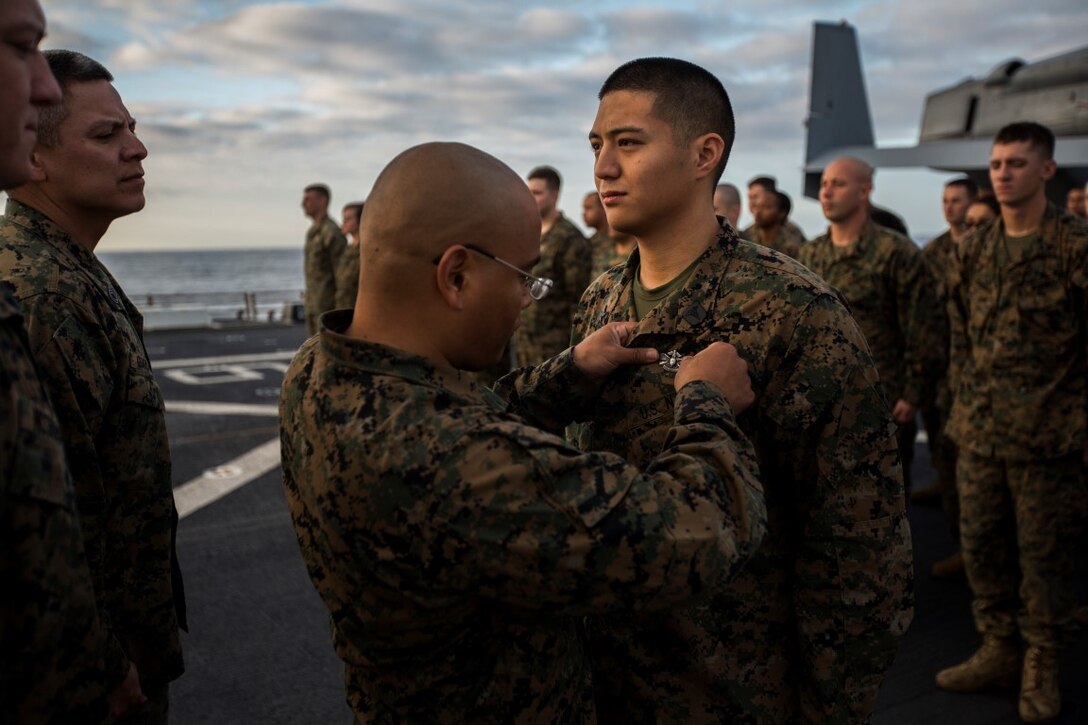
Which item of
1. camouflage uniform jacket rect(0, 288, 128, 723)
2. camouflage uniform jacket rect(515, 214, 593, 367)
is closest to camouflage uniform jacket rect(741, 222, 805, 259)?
camouflage uniform jacket rect(515, 214, 593, 367)

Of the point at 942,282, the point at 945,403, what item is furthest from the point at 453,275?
the point at 942,282

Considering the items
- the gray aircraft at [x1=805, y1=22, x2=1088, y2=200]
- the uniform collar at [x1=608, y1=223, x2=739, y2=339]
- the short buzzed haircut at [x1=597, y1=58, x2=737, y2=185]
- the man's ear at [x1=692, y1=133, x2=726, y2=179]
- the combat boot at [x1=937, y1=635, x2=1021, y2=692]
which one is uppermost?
the gray aircraft at [x1=805, y1=22, x2=1088, y2=200]

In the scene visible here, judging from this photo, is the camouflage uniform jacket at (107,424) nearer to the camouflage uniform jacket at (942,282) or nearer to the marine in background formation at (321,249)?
the camouflage uniform jacket at (942,282)

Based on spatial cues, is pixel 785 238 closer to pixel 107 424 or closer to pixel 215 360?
pixel 107 424

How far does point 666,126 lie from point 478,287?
0.79 meters

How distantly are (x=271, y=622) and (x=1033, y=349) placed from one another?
3.66 m

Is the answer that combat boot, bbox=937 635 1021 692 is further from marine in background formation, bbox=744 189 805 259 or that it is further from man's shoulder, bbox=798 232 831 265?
marine in background formation, bbox=744 189 805 259

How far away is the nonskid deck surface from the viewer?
3.35m

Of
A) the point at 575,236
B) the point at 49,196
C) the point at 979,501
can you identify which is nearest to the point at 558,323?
the point at 575,236

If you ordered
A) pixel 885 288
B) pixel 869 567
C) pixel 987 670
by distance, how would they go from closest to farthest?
pixel 869 567
pixel 987 670
pixel 885 288

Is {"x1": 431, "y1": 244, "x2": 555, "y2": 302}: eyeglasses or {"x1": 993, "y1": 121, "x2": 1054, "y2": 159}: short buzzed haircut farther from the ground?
{"x1": 993, "y1": 121, "x2": 1054, "y2": 159}: short buzzed haircut

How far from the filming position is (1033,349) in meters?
3.57

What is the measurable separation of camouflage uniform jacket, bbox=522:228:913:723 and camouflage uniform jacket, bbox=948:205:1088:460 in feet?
6.82

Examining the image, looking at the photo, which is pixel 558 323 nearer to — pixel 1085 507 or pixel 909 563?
pixel 1085 507
